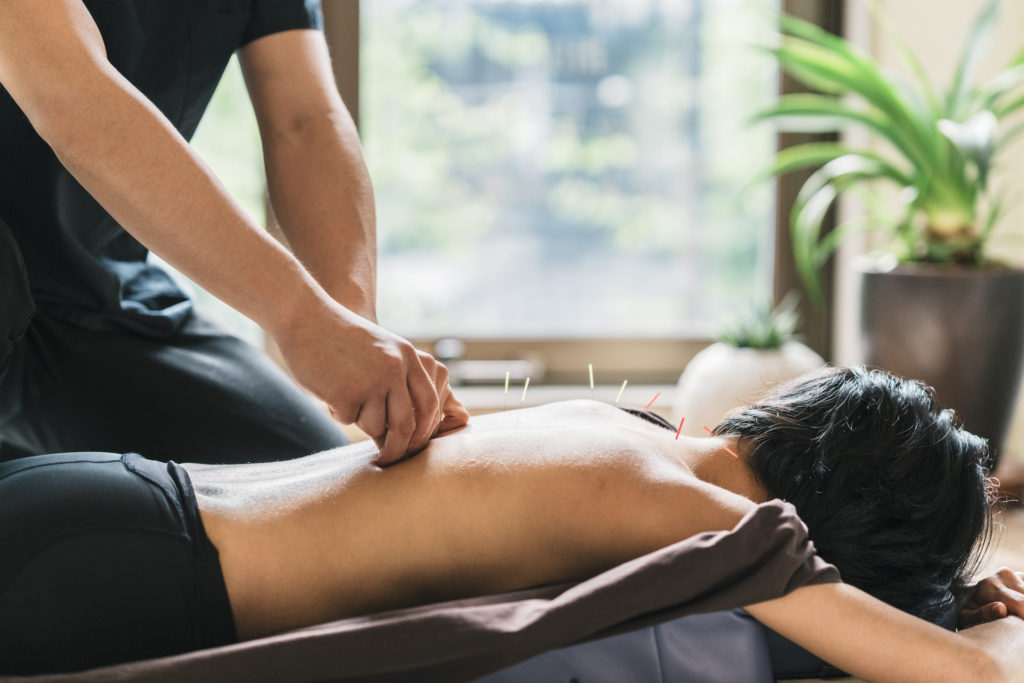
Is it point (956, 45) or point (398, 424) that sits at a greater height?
point (956, 45)

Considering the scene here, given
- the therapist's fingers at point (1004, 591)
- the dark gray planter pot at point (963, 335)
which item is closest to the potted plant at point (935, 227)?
the dark gray planter pot at point (963, 335)

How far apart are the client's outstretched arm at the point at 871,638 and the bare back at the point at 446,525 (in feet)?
0.36

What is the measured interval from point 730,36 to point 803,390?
215 centimetres

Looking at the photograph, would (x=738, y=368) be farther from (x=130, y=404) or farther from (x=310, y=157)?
(x=130, y=404)

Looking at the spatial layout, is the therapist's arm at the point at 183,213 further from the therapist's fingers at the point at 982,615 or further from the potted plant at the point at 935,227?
the potted plant at the point at 935,227

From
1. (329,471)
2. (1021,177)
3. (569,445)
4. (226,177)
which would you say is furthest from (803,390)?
(226,177)

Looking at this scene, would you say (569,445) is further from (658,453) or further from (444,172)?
(444,172)

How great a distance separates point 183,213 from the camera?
1070 mm

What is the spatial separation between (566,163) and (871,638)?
7.85 feet

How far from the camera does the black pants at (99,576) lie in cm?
97

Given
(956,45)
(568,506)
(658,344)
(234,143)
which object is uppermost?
(956,45)

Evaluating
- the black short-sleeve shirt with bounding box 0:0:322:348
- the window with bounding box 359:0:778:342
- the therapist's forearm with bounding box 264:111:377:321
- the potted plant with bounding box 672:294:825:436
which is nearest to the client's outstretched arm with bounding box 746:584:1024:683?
the therapist's forearm with bounding box 264:111:377:321

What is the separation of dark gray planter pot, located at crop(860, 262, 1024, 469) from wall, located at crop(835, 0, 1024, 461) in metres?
0.44

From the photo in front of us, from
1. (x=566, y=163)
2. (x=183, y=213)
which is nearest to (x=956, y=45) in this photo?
(x=566, y=163)
